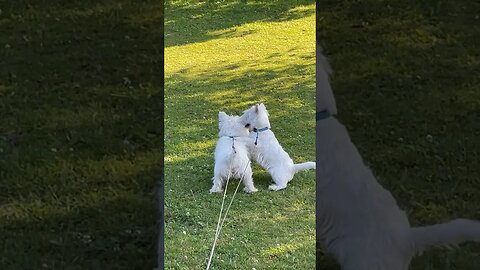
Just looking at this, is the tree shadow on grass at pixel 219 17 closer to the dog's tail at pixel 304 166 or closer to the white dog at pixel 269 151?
the white dog at pixel 269 151

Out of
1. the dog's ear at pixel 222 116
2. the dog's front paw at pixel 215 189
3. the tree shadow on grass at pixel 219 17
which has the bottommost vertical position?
the dog's front paw at pixel 215 189

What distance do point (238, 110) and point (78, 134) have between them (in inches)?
27.9

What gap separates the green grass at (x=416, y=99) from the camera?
2.73 m

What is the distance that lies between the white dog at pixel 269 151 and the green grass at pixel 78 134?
0.43m

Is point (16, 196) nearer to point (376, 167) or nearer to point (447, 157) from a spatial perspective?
point (376, 167)

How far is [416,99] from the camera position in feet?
9.00

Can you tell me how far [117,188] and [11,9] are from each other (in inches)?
34.5

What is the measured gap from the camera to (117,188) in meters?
2.75

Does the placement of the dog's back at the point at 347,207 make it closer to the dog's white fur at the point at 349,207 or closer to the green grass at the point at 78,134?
the dog's white fur at the point at 349,207

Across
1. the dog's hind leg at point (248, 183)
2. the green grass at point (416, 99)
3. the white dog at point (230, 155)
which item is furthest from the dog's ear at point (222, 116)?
the green grass at point (416, 99)

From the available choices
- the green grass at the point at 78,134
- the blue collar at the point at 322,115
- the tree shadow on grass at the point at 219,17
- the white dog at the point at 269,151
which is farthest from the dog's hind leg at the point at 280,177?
the tree shadow on grass at the point at 219,17

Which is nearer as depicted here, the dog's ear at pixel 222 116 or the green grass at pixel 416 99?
the green grass at pixel 416 99

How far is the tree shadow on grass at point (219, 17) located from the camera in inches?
110

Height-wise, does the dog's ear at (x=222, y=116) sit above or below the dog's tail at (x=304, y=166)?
above
